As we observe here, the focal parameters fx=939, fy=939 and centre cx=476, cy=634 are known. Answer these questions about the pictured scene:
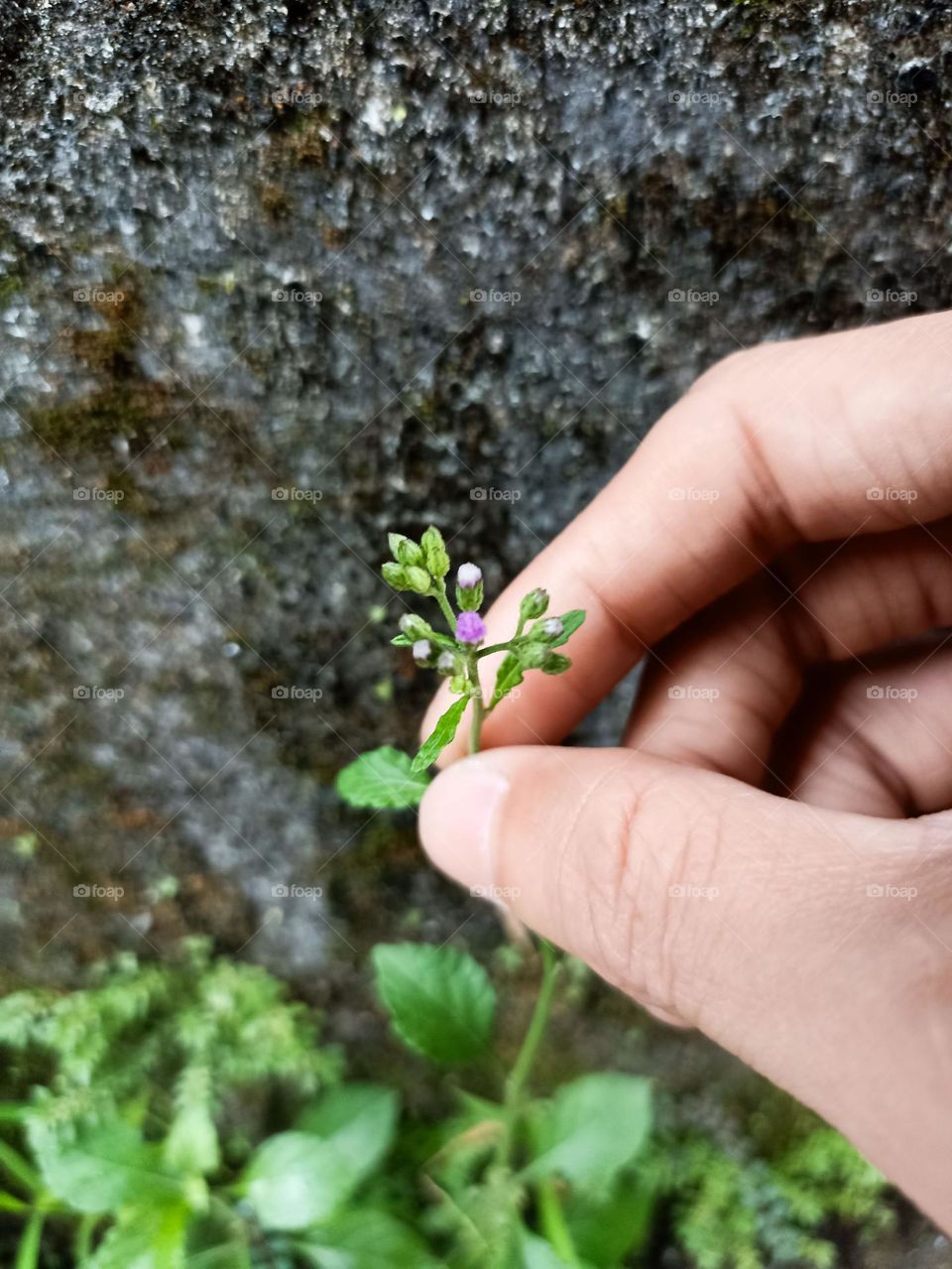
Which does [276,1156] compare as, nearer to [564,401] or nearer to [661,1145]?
[661,1145]

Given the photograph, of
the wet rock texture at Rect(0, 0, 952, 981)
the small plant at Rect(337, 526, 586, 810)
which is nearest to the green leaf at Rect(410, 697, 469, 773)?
the small plant at Rect(337, 526, 586, 810)

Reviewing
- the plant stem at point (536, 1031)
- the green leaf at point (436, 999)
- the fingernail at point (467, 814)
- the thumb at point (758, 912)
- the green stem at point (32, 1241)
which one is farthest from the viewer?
the green stem at point (32, 1241)

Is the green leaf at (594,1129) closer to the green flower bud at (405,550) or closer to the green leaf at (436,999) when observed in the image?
the green leaf at (436,999)

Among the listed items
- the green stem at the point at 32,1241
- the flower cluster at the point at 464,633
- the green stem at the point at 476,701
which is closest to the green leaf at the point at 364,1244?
the green stem at the point at 32,1241

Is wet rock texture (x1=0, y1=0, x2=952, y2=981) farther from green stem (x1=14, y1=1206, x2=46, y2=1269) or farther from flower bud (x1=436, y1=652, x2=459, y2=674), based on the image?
green stem (x1=14, y1=1206, x2=46, y2=1269)

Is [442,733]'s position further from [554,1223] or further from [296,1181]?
[554,1223]

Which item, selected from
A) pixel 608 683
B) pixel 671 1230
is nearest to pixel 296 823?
pixel 608 683
